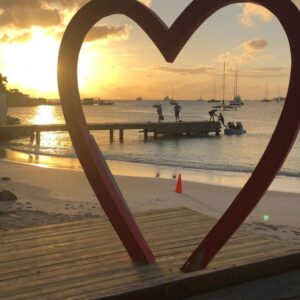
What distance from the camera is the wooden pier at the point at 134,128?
1371 inches

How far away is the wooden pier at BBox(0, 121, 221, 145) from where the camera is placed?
114ft

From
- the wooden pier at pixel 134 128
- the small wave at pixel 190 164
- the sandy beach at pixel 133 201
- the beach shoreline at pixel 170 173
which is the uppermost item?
the wooden pier at pixel 134 128

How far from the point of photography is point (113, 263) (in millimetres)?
4750

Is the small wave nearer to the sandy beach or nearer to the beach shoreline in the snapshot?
the beach shoreline

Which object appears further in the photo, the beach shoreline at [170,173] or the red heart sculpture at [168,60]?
the beach shoreline at [170,173]

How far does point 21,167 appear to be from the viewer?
746 inches

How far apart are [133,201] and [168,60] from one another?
7158mm

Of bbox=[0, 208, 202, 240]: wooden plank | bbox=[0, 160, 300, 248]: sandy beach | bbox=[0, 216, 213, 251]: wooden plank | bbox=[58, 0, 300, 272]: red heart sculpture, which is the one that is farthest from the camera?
bbox=[0, 160, 300, 248]: sandy beach

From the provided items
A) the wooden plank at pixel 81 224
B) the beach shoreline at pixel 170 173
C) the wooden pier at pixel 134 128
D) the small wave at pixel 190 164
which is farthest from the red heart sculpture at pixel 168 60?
the wooden pier at pixel 134 128

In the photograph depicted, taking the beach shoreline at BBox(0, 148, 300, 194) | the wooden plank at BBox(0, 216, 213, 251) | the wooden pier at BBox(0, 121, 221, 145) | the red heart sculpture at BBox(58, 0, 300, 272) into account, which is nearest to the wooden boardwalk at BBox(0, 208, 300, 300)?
the wooden plank at BBox(0, 216, 213, 251)

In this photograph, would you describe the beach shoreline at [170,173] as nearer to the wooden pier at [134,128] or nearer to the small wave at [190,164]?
the small wave at [190,164]

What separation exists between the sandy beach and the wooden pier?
1846 centimetres

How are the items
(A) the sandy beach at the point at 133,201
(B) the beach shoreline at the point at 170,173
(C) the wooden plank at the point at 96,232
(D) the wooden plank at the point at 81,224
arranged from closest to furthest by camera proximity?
(C) the wooden plank at the point at 96,232
(D) the wooden plank at the point at 81,224
(A) the sandy beach at the point at 133,201
(B) the beach shoreline at the point at 170,173

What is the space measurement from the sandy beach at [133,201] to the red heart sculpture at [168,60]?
2586mm
